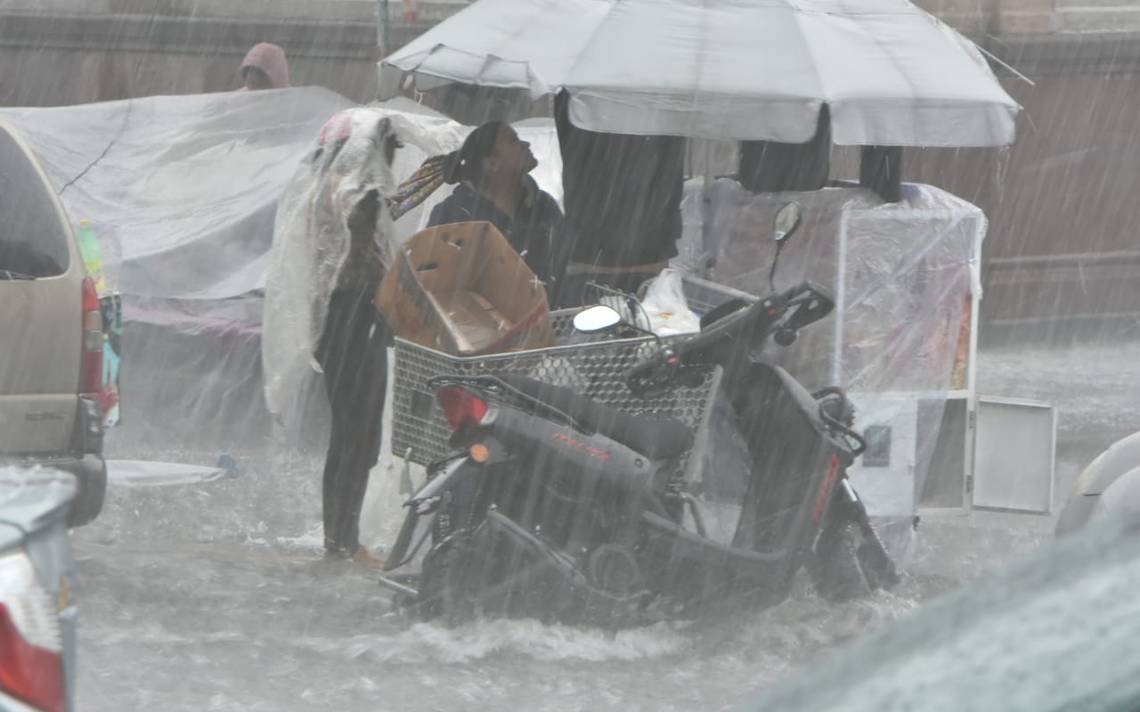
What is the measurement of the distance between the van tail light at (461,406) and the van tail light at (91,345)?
1.75 metres

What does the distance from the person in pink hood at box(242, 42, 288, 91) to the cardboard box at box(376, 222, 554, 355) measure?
17.7 ft

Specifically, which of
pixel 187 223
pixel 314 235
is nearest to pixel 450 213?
pixel 314 235

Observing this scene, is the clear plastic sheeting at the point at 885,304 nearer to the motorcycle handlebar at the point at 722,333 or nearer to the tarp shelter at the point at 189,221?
the motorcycle handlebar at the point at 722,333

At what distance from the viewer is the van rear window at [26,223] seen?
689cm

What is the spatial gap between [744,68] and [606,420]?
1676mm

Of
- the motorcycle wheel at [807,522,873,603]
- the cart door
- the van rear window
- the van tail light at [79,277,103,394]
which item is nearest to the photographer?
the motorcycle wheel at [807,522,873,603]

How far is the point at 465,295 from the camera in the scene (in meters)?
6.66

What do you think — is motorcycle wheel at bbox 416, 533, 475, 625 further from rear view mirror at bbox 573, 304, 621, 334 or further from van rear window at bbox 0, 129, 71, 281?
van rear window at bbox 0, 129, 71, 281

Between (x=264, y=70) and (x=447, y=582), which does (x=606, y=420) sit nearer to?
(x=447, y=582)

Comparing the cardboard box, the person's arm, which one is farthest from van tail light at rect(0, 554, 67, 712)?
the person's arm

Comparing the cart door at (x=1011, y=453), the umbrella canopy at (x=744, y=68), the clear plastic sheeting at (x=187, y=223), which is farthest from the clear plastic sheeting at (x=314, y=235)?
the clear plastic sheeting at (x=187, y=223)

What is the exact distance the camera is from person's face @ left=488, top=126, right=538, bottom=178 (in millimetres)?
7180

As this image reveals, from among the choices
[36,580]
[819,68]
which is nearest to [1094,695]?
[36,580]

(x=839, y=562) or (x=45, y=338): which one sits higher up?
(x=45, y=338)
